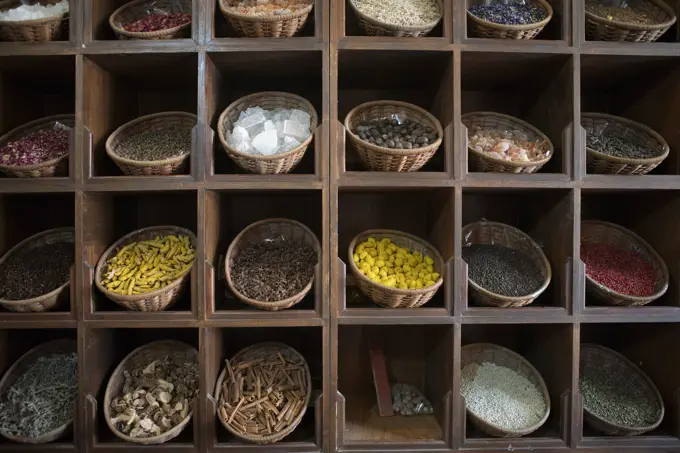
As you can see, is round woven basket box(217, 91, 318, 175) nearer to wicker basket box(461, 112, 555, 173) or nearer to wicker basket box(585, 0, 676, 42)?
wicker basket box(461, 112, 555, 173)

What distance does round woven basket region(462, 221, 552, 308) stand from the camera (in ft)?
5.54

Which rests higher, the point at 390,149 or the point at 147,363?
the point at 390,149

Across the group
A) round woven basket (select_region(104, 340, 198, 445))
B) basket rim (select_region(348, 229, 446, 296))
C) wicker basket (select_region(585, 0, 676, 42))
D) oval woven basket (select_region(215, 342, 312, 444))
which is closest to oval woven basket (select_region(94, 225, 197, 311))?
round woven basket (select_region(104, 340, 198, 445))

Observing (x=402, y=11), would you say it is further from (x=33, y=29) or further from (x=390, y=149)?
(x=33, y=29)

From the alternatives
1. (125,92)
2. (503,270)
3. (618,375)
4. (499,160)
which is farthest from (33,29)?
(618,375)

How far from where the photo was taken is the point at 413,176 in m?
1.67

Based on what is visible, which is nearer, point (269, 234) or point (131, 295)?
point (131, 295)

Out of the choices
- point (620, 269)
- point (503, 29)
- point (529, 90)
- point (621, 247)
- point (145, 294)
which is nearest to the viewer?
point (145, 294)

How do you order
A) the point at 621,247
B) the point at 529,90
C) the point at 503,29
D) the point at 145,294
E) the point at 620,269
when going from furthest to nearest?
1. the point at 529,90
2. the point at 621,247
3. the point at 620,269
4. the point at 503,29
5. the point at 145,294

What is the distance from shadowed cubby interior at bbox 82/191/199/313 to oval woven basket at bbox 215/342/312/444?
12.7 inches

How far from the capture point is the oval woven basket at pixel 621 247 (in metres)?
1.71

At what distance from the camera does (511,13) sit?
69.4 inches

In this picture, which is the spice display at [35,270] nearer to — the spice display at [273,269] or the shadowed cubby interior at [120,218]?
the shadowed cubby interior at [120,218]

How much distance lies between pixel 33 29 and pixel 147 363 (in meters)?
1.38
